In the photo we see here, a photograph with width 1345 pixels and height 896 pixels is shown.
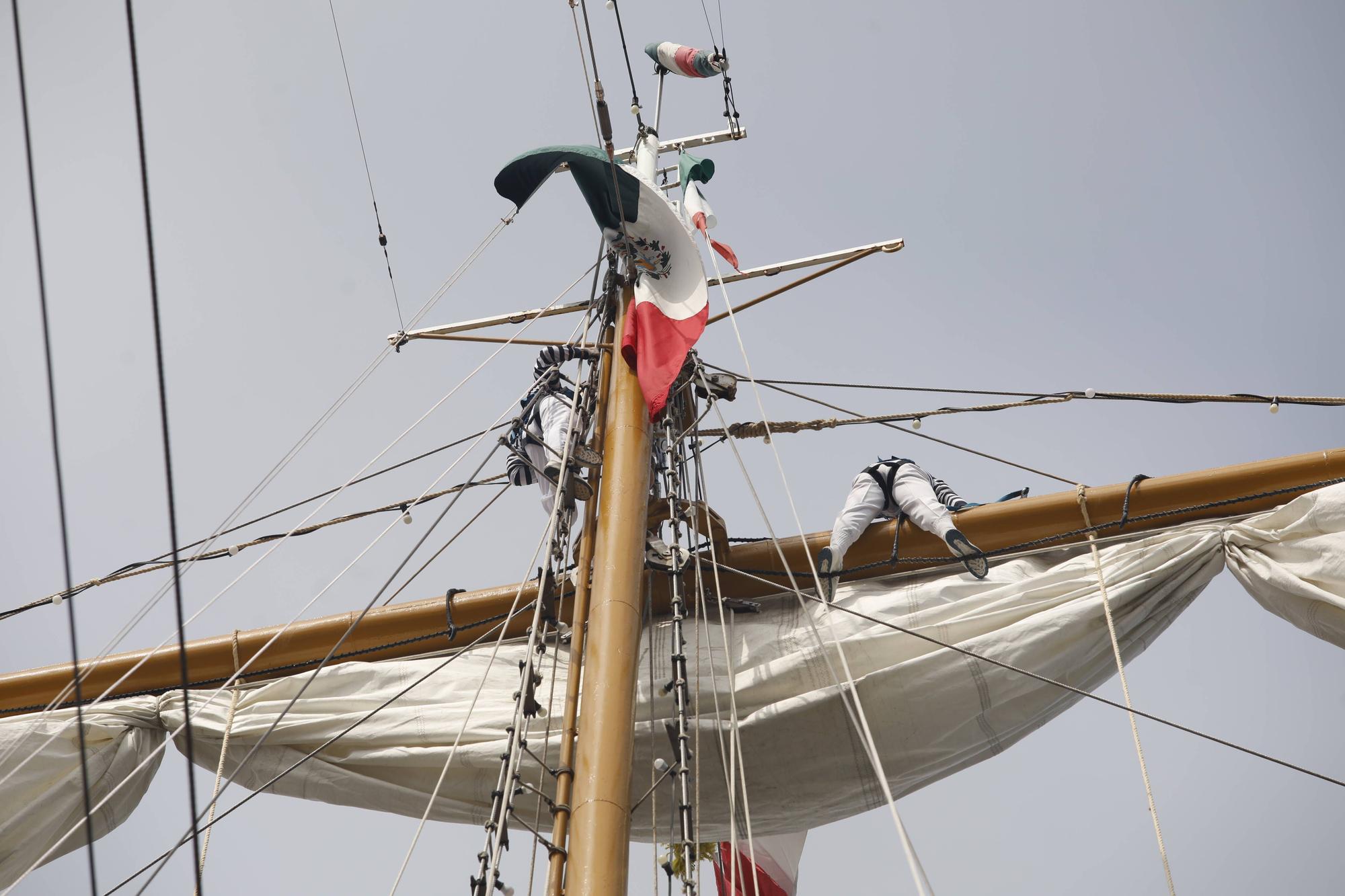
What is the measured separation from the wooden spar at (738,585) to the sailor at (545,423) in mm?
502

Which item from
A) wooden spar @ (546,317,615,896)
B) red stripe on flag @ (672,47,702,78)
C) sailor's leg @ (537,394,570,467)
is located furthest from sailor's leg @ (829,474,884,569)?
red stripe on flag @ (672,47,702,78)

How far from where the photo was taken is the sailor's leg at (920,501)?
4.98 metres

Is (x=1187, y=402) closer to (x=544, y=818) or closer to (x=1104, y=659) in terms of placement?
(x=1104, y=659)

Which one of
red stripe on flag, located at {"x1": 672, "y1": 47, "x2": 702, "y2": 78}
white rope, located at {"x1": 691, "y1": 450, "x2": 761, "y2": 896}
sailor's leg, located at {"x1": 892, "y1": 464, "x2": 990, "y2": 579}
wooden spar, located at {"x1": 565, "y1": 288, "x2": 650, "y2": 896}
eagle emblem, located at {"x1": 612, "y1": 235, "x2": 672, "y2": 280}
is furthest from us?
red stripe on flag, located at {"x1": 672, "y1": 47, "x2": 702, "y2": 78}

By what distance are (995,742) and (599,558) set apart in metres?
1.84

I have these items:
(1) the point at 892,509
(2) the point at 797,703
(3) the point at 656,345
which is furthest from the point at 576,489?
(1) the point at 892,509

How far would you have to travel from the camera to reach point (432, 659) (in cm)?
526

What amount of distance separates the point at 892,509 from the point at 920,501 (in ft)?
0.61

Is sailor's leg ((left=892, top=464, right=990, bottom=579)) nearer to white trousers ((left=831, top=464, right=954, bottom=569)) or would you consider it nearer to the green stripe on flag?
white trousers ((left=831, top=464, right=954, bottom=569))

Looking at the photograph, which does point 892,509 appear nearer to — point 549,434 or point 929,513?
point 929,513

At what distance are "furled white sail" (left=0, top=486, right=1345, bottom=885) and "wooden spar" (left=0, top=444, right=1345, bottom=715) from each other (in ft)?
0.43

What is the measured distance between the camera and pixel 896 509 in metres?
5.21

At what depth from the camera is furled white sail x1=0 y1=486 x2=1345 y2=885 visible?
15.4ft

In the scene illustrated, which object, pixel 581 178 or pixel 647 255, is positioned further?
pixel 647 255
